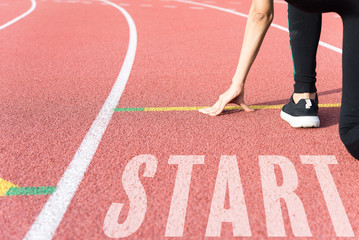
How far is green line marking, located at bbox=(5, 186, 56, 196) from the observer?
247 centimetres

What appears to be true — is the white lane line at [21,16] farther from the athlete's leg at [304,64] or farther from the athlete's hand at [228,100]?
the athlete's leg at [304,64]

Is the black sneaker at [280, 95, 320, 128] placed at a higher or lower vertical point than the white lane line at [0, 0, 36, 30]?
higher

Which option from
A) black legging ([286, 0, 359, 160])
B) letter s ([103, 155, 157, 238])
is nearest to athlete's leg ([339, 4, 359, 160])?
black legging ([286, 0, 359, 160])

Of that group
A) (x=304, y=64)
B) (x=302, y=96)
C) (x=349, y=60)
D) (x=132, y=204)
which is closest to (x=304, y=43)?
(x=304, y=64)

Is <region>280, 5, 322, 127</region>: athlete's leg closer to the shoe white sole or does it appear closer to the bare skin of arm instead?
the shoe white sole

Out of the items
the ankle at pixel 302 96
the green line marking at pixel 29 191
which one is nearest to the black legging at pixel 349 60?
the ankle at pixel 302 96

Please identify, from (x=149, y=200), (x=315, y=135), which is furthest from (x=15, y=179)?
(x=315, y=135)

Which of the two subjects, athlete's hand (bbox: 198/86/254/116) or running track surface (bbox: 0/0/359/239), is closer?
running track surface (bbox: 0/0/359/239)

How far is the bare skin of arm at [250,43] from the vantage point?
314 cm

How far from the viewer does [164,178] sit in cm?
261

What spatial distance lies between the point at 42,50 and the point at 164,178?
4.78 meters

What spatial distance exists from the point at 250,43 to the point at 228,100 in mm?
502

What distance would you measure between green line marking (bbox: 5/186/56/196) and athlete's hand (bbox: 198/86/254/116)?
1.62 metres

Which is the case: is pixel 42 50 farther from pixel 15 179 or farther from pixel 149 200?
pixel 149 200
